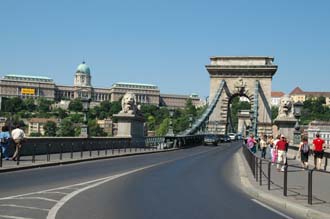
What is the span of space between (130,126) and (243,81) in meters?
46.6

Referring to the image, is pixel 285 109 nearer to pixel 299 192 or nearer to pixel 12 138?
pixel 12 138

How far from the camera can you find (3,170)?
63.5ft

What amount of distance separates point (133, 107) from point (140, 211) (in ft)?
93.9

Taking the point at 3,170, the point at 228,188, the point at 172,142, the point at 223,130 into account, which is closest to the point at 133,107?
the point at 172,142

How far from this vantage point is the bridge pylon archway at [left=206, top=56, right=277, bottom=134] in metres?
82.6

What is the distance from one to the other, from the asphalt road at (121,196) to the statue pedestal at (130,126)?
18.4m

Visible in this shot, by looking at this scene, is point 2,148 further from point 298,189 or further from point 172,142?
point 172,142

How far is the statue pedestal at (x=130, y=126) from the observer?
128 ft

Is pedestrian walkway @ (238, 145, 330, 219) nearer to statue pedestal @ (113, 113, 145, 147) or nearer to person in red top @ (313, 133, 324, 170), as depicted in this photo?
person in red top @ (313, 133, 324, 170)

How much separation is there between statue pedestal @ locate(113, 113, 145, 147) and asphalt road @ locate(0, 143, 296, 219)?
726 inches

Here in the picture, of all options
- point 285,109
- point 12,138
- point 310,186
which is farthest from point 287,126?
point 310,186

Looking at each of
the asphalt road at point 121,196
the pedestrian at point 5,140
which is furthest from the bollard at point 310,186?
the pedestrian at point 5,140

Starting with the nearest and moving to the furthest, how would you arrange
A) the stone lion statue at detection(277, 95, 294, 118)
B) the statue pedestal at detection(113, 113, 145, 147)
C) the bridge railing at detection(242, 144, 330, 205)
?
the bridge railing at detection(242, 144, 330, 205) → the statue pedestal at detection(113, 113, 145, 147) → the stone lion statue at detection(277, 95, 294, 118)

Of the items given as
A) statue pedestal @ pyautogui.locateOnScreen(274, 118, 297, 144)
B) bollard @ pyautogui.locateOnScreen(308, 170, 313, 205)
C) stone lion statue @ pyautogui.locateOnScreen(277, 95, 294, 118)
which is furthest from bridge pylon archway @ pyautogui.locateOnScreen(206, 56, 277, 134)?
bollard @ pyautogui.locateOnScreen(308, 170, 313, 205)
